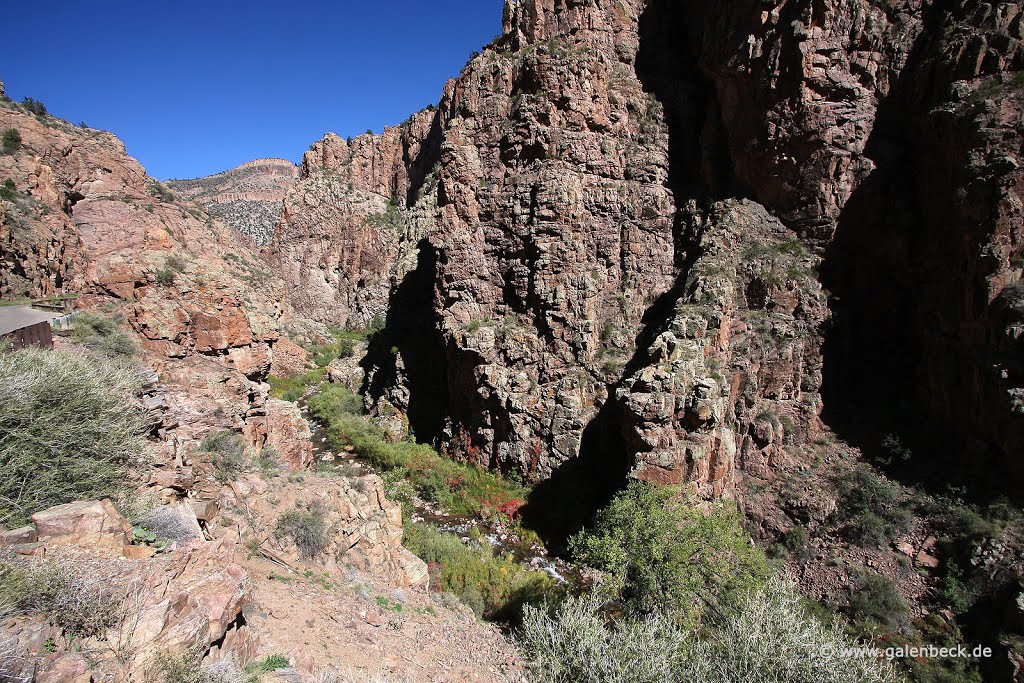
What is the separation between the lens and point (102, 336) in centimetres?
1009

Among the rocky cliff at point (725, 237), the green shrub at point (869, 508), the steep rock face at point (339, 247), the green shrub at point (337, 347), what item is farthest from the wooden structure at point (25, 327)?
the steep rock face at point (339, 247)

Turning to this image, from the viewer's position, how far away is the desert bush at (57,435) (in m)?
5.47

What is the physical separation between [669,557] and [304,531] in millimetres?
8422

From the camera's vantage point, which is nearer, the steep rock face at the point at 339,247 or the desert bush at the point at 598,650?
the desert bush at the point at 598,650

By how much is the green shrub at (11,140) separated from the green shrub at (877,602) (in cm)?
2720

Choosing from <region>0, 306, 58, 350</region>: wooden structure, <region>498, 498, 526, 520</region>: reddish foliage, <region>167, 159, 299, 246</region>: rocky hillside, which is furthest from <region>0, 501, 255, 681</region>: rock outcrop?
<region>167, 159, 299, 246</region>: rocky hillside

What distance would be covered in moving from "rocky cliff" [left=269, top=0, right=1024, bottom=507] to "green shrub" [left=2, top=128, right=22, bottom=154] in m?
13.7

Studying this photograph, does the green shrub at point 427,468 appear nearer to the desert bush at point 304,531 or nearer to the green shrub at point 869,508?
the desert bush at point 304,531

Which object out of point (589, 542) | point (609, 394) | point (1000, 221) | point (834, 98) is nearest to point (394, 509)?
point (589, 542)

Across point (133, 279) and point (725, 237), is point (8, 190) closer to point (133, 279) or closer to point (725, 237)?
point (133, 279)

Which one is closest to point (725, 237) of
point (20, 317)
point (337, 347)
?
point (20, 317)

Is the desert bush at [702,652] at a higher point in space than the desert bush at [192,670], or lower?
lower

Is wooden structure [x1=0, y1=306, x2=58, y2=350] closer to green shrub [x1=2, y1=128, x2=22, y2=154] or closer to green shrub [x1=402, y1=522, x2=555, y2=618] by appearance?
green shrub [x1=2, y1=128, x2=22, y2=154]

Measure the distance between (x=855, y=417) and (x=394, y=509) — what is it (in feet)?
53.4
